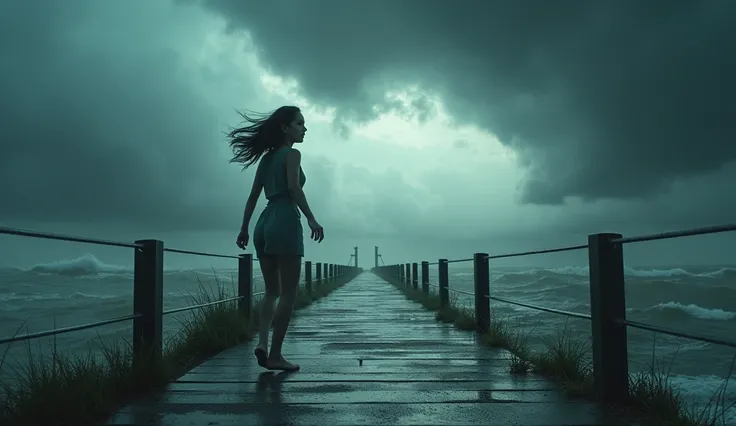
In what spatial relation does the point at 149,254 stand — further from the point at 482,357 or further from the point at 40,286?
the point at 40,286

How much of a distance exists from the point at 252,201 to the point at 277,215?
425 millimetres

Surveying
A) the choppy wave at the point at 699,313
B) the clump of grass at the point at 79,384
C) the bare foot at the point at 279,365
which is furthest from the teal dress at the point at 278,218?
the choppy wave at the point at 699,313

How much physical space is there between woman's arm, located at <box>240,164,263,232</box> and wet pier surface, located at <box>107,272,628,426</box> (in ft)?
3.51

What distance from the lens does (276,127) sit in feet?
12.5

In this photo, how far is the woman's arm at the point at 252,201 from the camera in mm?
3838

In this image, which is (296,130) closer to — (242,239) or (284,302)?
(242,239)

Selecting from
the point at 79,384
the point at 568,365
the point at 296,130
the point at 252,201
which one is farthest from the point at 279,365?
the point at 568,365

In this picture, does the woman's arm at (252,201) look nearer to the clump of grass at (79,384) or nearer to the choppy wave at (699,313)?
the clump of grass at (79,384)

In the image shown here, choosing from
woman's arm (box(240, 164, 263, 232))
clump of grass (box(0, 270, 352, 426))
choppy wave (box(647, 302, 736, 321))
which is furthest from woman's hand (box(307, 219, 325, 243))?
choppy wave (box(647, 302, 736, 321))

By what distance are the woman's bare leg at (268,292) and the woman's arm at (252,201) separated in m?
0.39

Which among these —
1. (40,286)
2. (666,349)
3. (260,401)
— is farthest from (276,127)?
(40,286)

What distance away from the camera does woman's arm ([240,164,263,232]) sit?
151 inches

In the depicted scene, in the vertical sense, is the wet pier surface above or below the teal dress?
below

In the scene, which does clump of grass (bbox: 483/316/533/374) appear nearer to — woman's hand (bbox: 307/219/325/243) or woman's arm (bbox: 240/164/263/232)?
woman's hand (bbox: 307/219/325/243)
